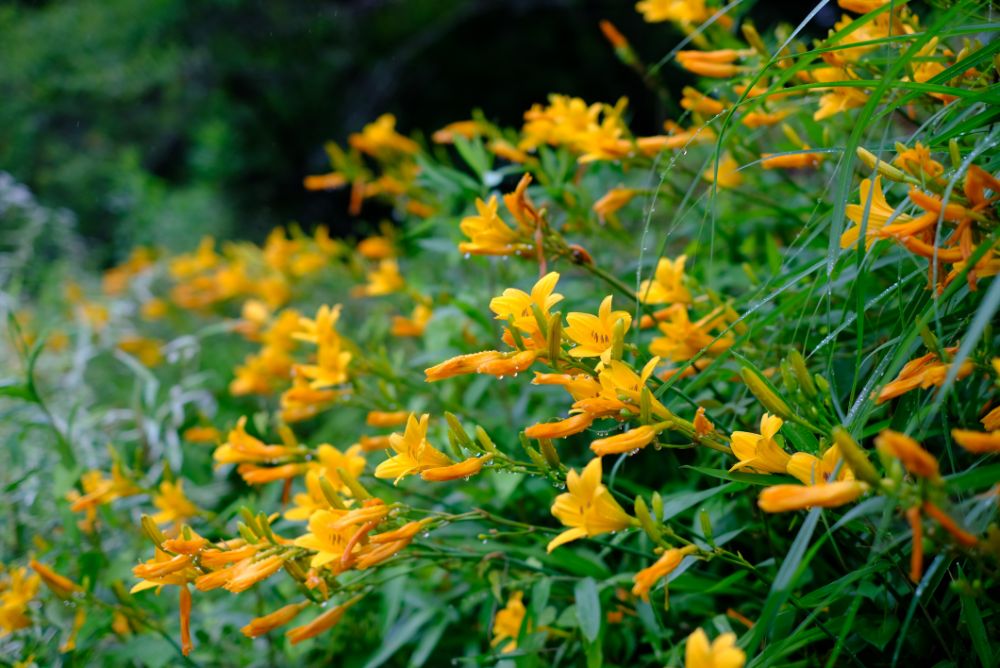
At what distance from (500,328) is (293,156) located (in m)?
4.07

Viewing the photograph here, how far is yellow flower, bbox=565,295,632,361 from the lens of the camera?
0.99 m

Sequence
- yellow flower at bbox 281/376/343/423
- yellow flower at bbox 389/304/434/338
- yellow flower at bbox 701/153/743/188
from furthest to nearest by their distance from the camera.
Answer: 1. yellow flower at bbox 389/304/434/338
2. yellow flower at bbox 701/153/743/188
3. yellow flower at bbox 281/376/343/423

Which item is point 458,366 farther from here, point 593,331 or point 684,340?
point 684,340

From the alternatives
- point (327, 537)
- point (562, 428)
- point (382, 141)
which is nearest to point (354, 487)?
point (327, 537)

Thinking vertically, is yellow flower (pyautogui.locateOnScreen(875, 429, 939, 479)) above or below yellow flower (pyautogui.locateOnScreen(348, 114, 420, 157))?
below

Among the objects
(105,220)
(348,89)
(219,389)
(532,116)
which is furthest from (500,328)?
(105,220)

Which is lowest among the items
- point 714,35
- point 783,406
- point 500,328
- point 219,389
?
point 219,389

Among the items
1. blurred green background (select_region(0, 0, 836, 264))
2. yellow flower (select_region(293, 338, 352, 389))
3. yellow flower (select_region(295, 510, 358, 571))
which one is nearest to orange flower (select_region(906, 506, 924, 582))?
yellow flower (select_region(295, 510, 358, 571))

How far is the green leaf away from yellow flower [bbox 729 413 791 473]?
0.33 metres

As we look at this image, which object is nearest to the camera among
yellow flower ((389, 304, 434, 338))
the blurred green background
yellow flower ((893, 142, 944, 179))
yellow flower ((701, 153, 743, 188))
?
yellow flower ((893, 142, 944, 179))

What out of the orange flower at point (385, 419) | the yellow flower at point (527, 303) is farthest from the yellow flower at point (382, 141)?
the yellow flower at point (527, 303)

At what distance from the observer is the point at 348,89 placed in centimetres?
524

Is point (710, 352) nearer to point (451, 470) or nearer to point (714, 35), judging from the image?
point (451, 470)

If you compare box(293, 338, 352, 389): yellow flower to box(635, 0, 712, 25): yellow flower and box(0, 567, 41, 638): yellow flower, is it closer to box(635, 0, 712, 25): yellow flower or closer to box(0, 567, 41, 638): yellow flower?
box(0, 567, 41, 638): yellow flower
